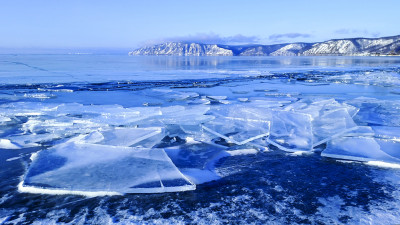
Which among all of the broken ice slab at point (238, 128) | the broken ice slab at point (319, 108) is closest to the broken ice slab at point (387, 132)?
the broken ice slab at point (319, 108)

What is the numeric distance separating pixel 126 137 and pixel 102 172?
53.2 inches

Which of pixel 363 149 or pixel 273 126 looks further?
pixel 273 126

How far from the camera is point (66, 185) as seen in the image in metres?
2.96

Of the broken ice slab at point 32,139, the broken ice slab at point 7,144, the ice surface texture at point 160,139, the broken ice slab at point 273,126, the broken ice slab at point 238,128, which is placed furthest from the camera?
the broken ice slab at point 238,128

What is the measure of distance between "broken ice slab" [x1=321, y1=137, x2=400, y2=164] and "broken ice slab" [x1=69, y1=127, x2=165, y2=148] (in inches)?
101

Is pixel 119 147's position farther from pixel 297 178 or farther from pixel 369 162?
pixel 369 162

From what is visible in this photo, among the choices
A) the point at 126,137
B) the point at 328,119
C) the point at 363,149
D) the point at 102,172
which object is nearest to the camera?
the point at 102,172

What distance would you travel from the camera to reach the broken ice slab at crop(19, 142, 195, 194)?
2.91m

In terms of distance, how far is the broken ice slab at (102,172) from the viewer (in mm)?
2914

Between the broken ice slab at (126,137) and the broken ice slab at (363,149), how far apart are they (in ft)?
8.41

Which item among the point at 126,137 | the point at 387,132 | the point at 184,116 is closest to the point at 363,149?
the point at 387,132

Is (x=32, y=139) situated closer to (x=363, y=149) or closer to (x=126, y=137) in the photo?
(x=126, y=137)

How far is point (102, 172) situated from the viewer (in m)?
3.25

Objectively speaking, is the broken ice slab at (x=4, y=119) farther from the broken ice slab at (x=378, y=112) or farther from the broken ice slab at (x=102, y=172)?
the broken ice slab at (x=378, y=112)
